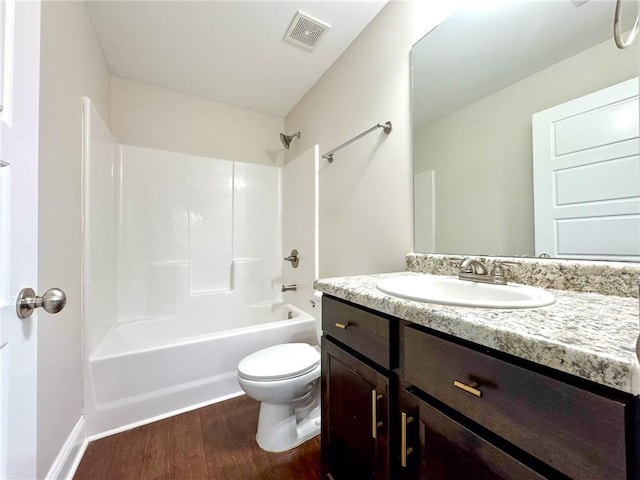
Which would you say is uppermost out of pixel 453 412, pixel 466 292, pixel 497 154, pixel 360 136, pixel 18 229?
pixel 360 136

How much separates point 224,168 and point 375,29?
1685mm

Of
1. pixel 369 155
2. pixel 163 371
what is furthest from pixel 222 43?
pixel 163 371

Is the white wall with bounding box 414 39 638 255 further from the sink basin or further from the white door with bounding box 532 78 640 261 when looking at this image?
the sink basin

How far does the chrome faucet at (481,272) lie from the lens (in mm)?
900

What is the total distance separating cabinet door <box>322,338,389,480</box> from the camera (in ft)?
2.49

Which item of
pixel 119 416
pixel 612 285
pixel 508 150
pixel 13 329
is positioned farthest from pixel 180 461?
pixel 508 150

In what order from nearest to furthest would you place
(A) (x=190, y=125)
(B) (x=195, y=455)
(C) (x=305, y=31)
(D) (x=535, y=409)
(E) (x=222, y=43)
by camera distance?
(D) (x=535, y=409) → (B) (x=195, y=455) → (C) (x=305, y=31) → (E) (x=222, y=43) → (A) (x=190, y=125)

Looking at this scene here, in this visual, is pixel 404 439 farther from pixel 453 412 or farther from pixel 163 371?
pixel 163 371

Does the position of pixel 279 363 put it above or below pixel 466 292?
below

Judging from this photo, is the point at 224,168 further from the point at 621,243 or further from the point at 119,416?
the point at 621,243

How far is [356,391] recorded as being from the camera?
860 millimetres

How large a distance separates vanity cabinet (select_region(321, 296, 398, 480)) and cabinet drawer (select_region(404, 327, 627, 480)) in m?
0.17

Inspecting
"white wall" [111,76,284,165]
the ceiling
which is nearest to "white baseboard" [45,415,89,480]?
"white wall" [111,76,284,165]

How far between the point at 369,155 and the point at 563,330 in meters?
1.32
